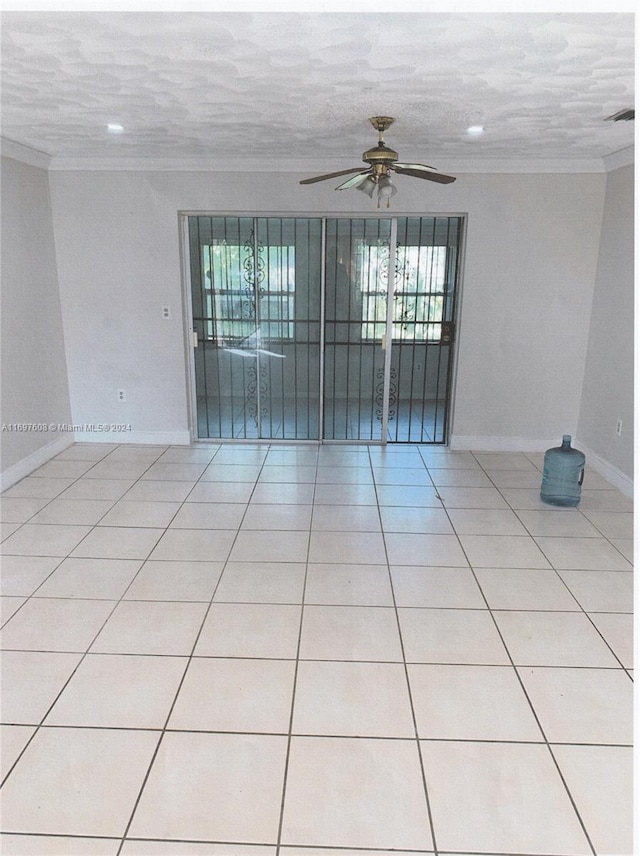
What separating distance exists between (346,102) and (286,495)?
2440 mm

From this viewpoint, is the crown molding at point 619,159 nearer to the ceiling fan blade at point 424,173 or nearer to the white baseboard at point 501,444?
the ceiling fan blade at point 424,173

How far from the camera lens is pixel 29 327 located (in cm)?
436

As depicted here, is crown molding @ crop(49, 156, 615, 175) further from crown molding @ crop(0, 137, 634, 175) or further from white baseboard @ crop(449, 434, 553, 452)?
white baseboard @ crop(449, 434, 553, 452)

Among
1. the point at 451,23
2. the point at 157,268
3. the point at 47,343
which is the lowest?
the point at 47,343

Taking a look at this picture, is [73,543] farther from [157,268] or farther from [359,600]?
[157,268]

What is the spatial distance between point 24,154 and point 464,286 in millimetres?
3523

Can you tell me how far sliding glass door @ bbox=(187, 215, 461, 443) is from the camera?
4.79 meters

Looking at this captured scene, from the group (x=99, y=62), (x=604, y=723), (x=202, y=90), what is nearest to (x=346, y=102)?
(x=202, y=90)

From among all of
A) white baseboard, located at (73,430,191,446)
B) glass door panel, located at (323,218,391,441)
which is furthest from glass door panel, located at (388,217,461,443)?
white baseboard, located at (73,430,191,446)

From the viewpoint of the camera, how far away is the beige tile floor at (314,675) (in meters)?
1.66

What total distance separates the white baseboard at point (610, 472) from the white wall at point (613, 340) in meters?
0.02

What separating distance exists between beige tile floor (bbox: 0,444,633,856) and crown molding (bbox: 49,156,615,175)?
260 centimetres

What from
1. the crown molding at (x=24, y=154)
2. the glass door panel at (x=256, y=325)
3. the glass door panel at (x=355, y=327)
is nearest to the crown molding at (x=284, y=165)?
the crown molding at (x=24, y=154)

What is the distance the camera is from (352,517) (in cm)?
365
